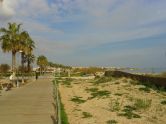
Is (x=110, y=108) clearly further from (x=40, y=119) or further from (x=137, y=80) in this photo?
(x=137, y=80)

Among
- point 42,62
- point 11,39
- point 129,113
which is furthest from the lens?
point 42,62

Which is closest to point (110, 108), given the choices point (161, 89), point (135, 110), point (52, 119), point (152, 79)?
point (135, 110)

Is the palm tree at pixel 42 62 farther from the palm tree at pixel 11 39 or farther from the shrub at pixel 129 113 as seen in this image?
the shrub at pixel 129 113

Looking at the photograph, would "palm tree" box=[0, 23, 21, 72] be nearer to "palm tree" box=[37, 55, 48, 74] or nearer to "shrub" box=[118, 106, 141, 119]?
"shrub" box=[118, 106, 141, 119]

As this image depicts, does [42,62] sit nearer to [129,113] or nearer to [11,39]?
[11,39]

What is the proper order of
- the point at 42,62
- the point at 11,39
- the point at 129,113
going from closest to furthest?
the point at 129,113
the point at 11,39
the point at 42,62

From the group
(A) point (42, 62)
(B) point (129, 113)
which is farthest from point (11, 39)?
(A) point (42, 62)

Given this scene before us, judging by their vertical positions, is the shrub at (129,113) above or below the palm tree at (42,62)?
below

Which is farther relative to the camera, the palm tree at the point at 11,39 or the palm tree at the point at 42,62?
the palm tree at the point at 42,62

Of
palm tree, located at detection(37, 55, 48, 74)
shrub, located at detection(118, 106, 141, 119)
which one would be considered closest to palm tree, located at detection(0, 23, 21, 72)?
shrub, located at detection(118, 106, 141, 119)

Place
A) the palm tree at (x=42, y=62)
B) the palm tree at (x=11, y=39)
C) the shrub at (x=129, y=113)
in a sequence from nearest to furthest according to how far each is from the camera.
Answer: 1. the shrub at (x=129, y=113)
2. the palm tree at (x=11, y=39)
3. the palm tree at (x=42, y=62)

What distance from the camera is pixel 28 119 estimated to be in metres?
15.1

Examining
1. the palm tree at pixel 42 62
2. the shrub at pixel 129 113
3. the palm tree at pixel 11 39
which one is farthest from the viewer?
the palm tree at pixel 42 62

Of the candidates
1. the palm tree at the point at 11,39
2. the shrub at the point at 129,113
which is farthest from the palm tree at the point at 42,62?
the shrub at the point at 129,113
